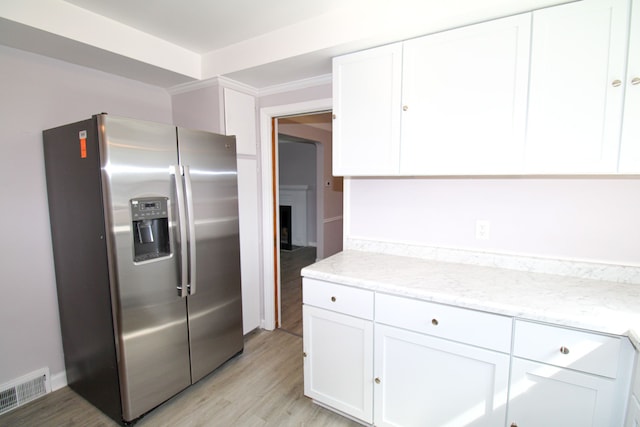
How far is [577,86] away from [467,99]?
0.45 metres

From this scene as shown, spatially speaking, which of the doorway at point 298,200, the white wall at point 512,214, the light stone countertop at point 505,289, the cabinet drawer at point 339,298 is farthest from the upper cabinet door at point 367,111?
the doorway at point 298,200

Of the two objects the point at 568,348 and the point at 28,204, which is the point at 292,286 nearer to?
the point at 28,204

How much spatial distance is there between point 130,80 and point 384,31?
2027mm

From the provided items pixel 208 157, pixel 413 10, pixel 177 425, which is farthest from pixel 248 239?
pixel 413 10

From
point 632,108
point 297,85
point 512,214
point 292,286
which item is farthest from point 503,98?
point 292,286

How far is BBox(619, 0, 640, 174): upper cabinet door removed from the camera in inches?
50.4

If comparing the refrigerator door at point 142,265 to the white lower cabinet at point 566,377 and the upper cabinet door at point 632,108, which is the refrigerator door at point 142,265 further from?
the upper cabinet door at point 632,108

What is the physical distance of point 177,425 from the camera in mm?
1847

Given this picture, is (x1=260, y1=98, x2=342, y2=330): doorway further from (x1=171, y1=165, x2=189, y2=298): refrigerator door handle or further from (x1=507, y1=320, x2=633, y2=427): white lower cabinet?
(x1=507, y1=320, x2=633, y2=427): white lower cabinet

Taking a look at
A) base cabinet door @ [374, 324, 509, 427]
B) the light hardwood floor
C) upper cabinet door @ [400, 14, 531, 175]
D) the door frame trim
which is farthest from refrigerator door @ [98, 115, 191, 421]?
upper cabinet door @ [400, 14, 531, 175]

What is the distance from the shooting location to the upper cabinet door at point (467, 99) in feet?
4.94

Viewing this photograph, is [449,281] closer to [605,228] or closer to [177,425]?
[605,228]

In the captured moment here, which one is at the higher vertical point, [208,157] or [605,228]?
[208,157]

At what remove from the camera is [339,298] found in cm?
175
